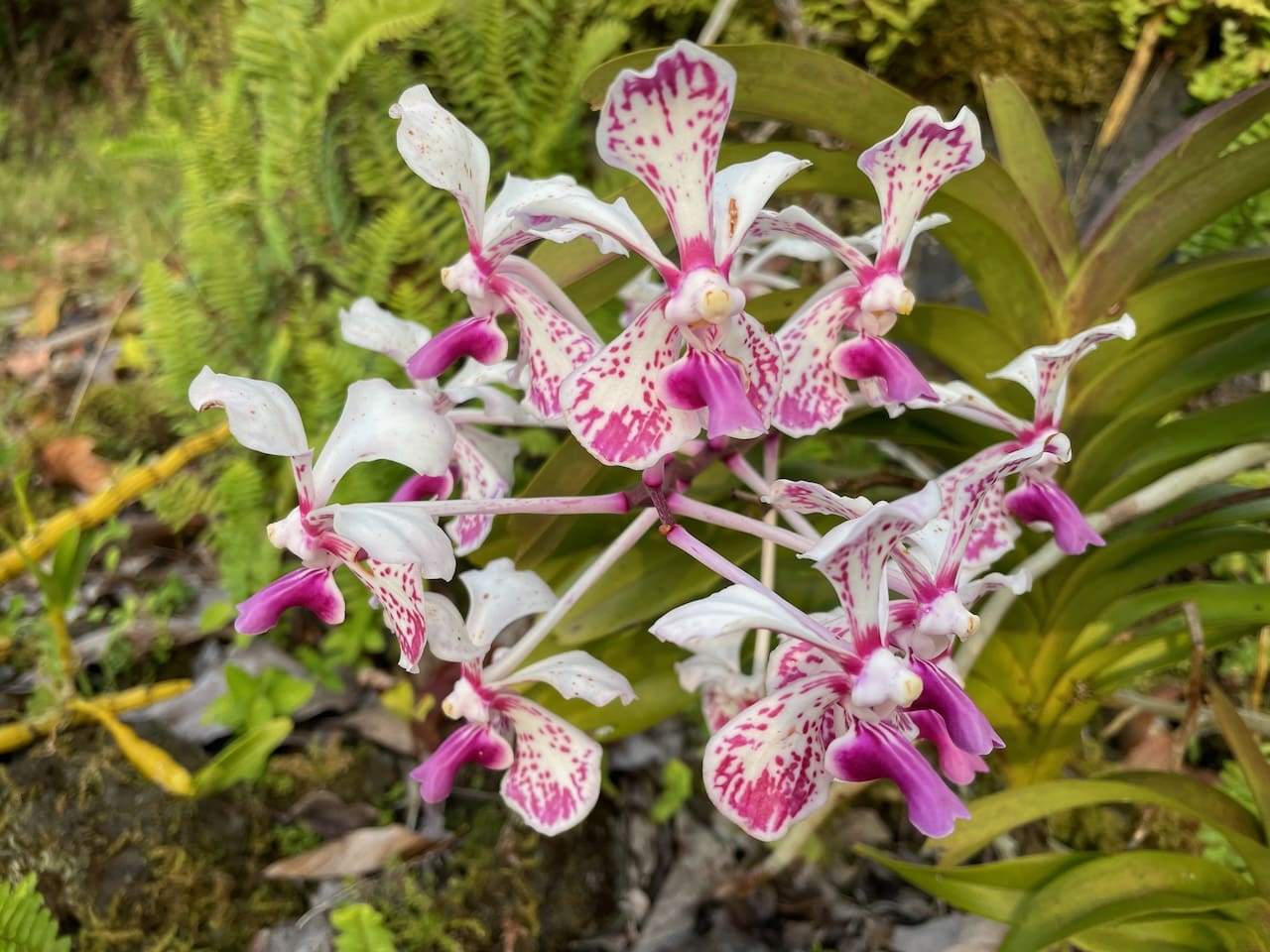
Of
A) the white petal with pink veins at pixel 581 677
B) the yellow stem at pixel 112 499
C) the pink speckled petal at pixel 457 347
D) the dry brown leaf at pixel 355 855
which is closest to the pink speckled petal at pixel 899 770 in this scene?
the white petal with pink veins at pixel 581 677

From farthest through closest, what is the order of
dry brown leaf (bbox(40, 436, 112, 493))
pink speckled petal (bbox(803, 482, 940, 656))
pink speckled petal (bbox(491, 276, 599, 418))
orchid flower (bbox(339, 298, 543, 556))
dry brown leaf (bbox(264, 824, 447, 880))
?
dry brown leaf (bbox(40, 436, 112, 493))
dry brown leaf (bbox(264, 824, 447, 880))
orchid flower (bbox(339, 298, 543, 556))
pink speckled petal (bbox(491, 276, 599, 418))
pink speckled petal (bbox(803, 482, 940, 656))

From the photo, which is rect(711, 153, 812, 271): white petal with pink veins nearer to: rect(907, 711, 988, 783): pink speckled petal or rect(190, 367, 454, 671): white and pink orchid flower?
rect(190, 367, 454, 671): white and pink orchid flower

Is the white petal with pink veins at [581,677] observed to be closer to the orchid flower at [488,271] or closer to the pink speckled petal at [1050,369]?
the orchid flower at [488,271]

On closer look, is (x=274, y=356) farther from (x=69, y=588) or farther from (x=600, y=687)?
(x=600, y=687)

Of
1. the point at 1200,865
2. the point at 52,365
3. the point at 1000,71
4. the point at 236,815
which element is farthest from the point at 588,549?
the point at 52,365

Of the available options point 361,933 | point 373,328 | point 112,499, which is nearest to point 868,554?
point 373,328

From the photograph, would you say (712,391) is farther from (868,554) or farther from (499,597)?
(499,597)

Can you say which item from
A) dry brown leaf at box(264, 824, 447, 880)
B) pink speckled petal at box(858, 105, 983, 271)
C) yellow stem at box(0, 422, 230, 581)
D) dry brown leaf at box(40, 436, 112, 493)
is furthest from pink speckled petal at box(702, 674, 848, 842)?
dry brown leaf at box(40, 436, 112, 493)
